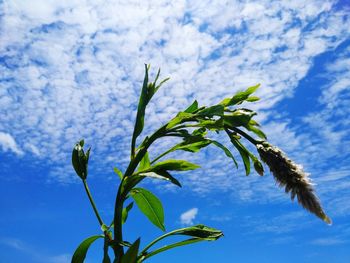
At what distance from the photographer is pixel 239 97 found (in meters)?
2.63

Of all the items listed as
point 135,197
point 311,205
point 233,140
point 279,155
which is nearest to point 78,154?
point 135,197

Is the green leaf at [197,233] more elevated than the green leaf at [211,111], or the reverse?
the green leaf at [211,111]

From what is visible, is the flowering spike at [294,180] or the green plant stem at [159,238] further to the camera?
the green plant stem at [159,238]

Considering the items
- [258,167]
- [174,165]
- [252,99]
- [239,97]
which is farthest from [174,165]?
[252,99]

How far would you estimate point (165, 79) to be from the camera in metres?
2.61

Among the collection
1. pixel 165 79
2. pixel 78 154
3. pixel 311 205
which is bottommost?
pixel 311 205

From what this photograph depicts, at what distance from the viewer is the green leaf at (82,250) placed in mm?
2279

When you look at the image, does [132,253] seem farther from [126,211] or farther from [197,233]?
[126,211]

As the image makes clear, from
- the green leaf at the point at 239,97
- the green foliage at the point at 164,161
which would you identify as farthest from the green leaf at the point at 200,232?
the green leaf at the point at 239,97

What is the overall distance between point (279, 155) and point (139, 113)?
94 cm

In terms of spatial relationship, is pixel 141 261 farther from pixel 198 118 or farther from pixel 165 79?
pixel 165 79

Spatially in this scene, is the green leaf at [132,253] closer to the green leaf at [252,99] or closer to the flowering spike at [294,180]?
the flowering spike at [294,180]

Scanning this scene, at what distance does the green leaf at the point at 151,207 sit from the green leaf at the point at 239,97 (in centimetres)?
76

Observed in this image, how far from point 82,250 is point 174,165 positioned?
71 centimetres
